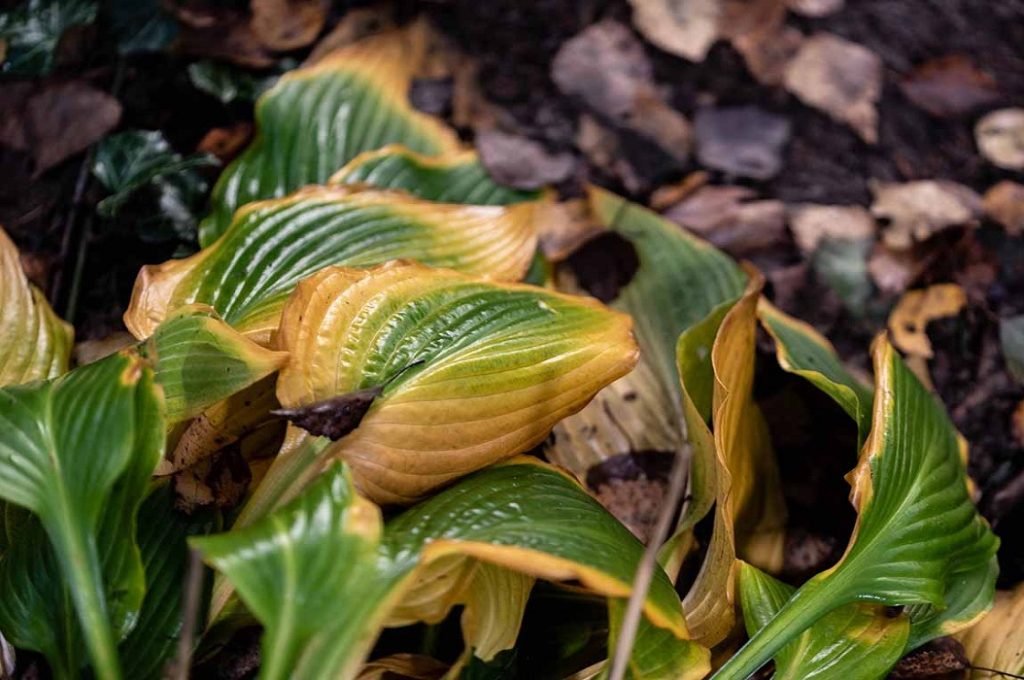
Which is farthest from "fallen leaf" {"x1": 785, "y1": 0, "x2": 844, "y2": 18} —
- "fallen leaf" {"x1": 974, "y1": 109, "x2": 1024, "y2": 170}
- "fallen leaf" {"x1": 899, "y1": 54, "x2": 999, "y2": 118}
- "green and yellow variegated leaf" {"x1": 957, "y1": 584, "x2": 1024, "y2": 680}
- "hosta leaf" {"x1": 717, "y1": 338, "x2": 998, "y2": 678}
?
"green and yellow variegated leaf" {"x1": 957, "y1": 584, "x2": 1024, "y2": 680}

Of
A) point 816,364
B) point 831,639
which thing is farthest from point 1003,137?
point 831,639

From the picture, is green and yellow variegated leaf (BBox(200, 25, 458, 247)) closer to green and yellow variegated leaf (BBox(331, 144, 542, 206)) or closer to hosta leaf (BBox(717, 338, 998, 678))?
green and yellow variegated leaf (BBox(331, 144, 542, 206))

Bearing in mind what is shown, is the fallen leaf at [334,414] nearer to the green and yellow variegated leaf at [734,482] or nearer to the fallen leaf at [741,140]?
the green and yellow variegated leaf at [734,482]

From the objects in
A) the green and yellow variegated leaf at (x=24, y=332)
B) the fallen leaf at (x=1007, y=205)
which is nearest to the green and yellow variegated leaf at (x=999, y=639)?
the fallen leaf at (x=1007, y=205)

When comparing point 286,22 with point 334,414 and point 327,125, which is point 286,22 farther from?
point 334,414

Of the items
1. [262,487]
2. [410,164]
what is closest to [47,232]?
[410,164]

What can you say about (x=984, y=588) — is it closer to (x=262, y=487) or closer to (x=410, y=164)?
(x=262, y=487)
